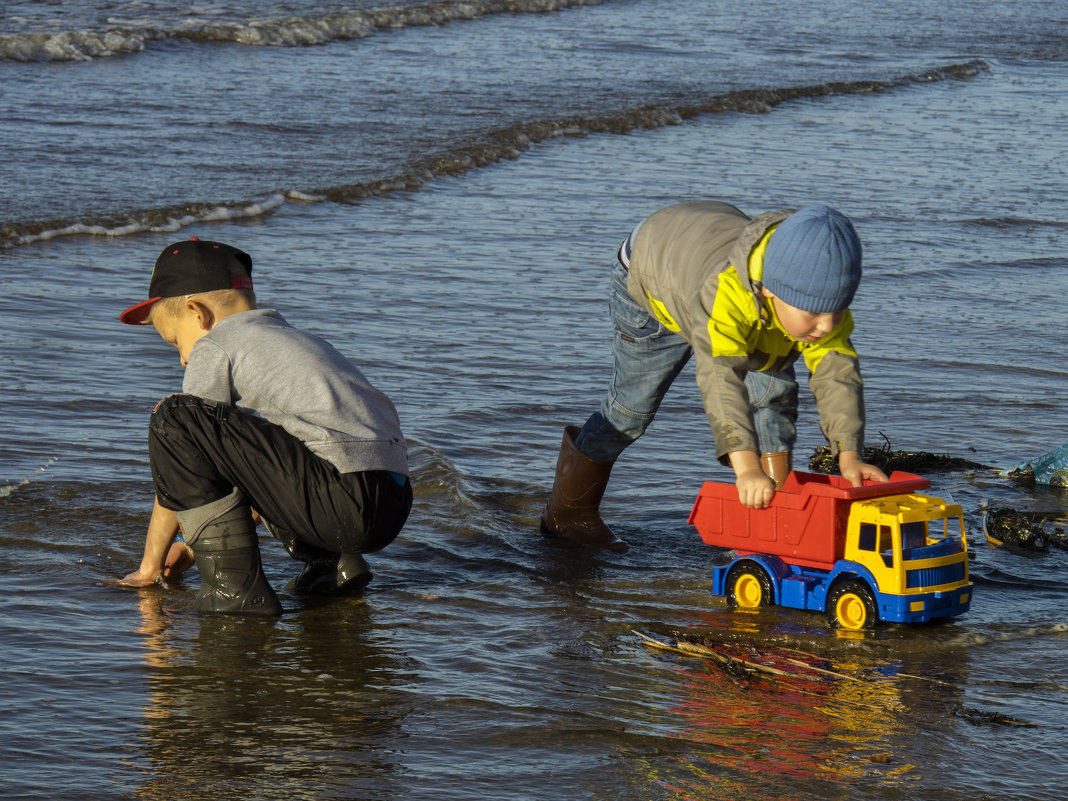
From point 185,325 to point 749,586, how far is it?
79.6 inches

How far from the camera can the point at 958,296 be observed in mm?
8859

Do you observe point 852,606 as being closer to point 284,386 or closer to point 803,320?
point 803,320

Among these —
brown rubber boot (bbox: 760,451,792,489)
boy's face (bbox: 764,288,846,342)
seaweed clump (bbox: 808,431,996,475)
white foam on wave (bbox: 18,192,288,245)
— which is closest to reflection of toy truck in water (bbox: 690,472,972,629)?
brown rubber boot (bbox: 760,451,792,489)

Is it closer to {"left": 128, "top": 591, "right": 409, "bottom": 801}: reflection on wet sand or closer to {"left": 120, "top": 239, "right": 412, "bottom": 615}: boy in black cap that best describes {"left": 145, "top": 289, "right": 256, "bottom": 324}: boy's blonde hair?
{"left": 120, "top": 239, "right": 412, "bottom": 615}: boy in black cap

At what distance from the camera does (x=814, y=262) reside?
3.84 m

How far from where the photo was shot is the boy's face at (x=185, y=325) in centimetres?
434

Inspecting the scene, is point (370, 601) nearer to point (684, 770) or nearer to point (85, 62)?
point (684, 770)

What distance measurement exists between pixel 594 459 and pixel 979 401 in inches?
103

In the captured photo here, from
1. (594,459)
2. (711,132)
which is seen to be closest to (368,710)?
(594,459)

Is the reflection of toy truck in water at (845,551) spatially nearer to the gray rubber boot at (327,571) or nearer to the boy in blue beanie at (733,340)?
the boy in blue beanie at (733,340)

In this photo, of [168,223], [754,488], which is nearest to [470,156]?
[168,223]

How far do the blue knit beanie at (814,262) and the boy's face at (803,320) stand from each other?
0.18 ft

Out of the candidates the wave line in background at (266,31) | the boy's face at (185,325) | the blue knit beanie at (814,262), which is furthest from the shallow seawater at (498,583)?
the wave line in background at (266,31)

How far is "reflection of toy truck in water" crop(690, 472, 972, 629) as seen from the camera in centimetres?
425
